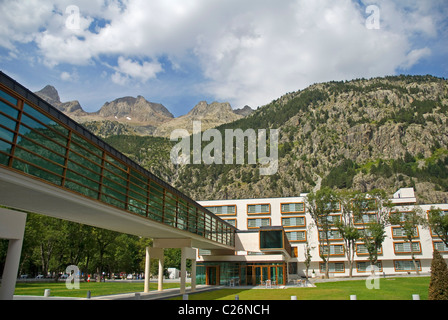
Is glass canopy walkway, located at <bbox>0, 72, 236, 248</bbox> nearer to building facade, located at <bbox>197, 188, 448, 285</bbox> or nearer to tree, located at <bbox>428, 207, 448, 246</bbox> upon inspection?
building facade, located at <bbox>197, 188, 448, 285</bbox>

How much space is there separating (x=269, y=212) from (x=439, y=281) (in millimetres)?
54085

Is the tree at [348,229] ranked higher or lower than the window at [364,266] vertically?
higher

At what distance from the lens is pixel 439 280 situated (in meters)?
14.9

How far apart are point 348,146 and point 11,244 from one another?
154 meters

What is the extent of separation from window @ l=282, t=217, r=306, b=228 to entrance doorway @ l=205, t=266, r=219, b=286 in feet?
90.4

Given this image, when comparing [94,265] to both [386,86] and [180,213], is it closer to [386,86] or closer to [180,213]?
[180,213]

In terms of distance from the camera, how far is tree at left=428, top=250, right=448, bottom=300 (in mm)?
14734

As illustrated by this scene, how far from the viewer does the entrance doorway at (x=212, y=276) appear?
A: 4328 cm

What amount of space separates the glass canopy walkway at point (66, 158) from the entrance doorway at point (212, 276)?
22698mm

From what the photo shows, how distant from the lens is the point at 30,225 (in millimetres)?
47062

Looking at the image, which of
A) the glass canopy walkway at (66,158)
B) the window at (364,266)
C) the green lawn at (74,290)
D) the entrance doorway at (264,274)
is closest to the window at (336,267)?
the window at (364,266)

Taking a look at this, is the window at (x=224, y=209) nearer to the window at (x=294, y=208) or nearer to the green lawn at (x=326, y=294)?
the window at (x=294, y=208)

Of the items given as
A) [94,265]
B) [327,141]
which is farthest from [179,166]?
[94,265]

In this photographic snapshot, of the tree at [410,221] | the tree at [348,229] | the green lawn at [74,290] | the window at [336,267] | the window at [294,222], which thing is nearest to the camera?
the green lawn at [74,290]
